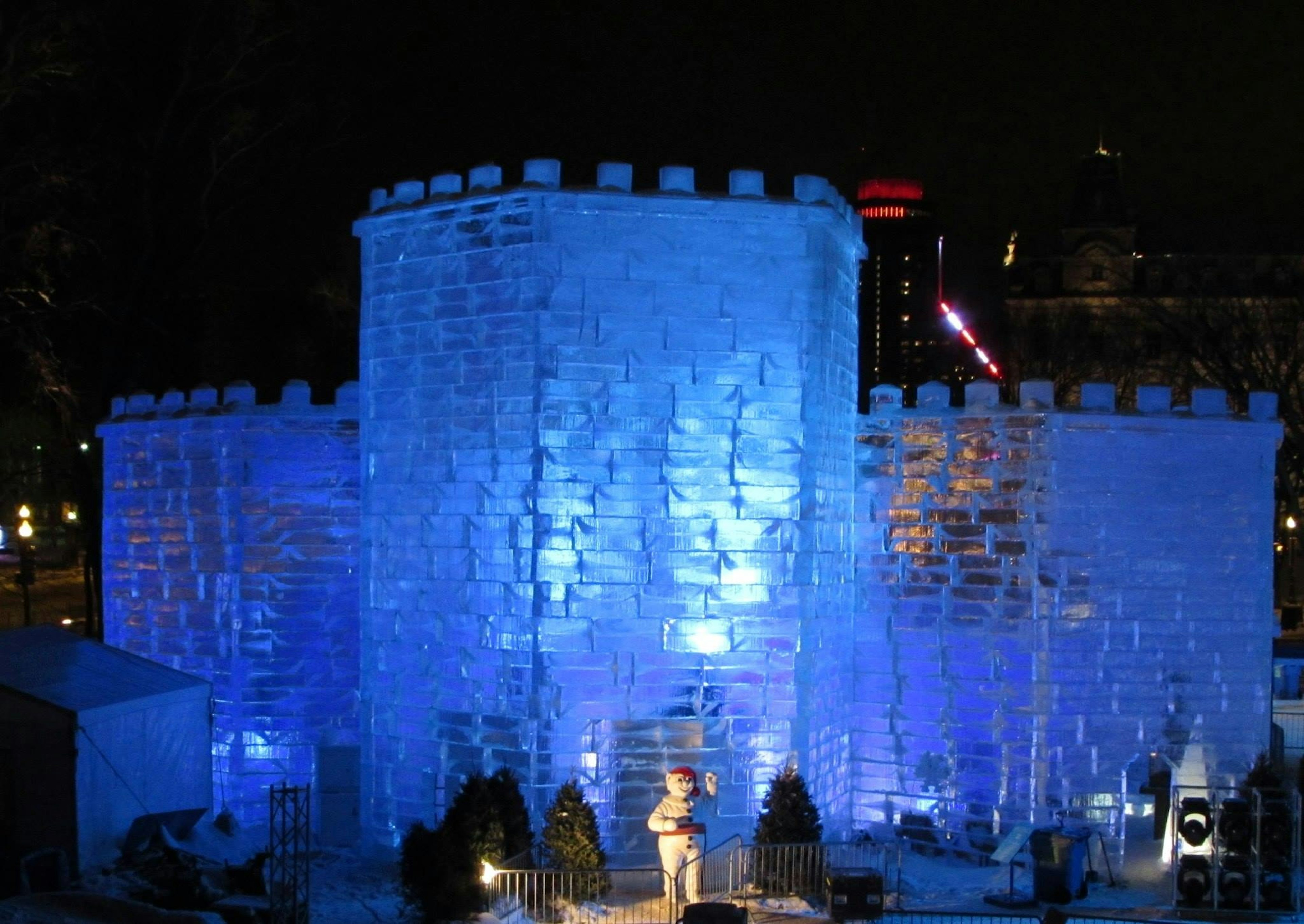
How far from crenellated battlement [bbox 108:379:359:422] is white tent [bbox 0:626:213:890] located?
303cm

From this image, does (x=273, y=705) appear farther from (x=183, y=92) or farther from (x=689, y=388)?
(x=183, y=92)

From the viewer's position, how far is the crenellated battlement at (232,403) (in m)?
17.0

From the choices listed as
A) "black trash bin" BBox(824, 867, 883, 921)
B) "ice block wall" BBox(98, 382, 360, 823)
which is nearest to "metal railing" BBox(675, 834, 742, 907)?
"black trash bin" BBox(824, 867, 883, 921)

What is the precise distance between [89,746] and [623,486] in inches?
222

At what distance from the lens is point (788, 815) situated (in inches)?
541

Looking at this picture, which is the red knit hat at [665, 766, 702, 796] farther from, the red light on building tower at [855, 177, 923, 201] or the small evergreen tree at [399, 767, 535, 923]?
the red light on building tower at [855, 177, 923, 201]

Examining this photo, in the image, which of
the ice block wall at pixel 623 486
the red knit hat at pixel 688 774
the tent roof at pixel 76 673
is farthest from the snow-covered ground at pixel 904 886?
the tent roof at pixel 76 673

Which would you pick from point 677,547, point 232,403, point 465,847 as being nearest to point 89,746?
point 465,847

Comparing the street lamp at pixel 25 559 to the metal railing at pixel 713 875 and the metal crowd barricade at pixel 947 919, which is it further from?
the metal crowd barricade at pixel 947 919

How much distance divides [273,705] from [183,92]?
556 inches

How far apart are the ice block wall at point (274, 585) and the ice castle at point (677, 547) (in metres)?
0.04

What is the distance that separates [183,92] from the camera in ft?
88.0

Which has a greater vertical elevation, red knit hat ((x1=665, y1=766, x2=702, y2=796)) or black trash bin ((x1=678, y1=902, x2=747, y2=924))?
red knit hat ((x1=665, y1=766, x2=702, y2=796))

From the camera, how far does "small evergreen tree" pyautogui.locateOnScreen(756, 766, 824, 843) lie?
1374 cm
